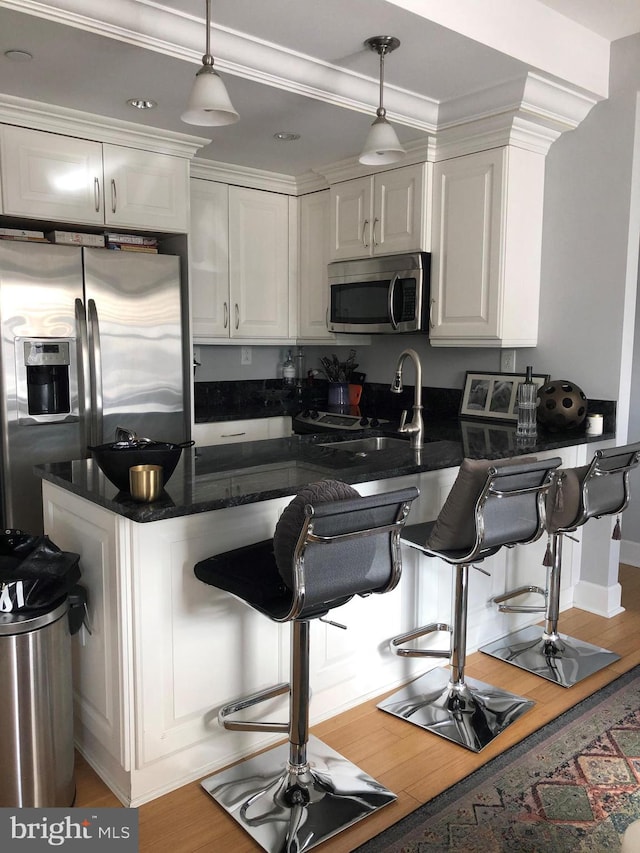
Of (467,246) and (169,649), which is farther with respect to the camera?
(467,246)

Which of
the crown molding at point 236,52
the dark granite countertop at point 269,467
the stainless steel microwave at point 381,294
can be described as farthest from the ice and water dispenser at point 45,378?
the stainless steel microwave at point 381,294

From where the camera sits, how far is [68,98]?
119 inches

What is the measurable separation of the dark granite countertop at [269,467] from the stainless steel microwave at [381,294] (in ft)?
2.36

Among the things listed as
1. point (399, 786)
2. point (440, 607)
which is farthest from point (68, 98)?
point (399, 786)

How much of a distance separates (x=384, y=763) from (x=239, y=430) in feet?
7.46

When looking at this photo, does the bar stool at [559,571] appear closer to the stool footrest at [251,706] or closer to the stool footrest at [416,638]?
the stool footrest at [416,638]

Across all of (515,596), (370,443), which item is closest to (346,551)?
(515,596)

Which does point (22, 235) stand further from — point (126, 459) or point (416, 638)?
point (416, 638)

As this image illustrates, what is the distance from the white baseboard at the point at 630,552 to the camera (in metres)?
4.12

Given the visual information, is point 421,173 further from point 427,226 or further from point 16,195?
point 16,195

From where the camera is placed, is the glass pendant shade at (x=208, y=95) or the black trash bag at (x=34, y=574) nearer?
the black trash bag at (x=34, y=574)

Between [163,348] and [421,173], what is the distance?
158 centimetres

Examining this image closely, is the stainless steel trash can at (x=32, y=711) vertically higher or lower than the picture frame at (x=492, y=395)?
lower

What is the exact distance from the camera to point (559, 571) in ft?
9.61
